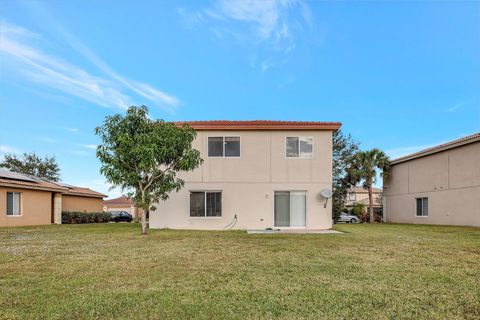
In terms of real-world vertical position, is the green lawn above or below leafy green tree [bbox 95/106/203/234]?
below

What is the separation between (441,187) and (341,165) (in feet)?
34.4

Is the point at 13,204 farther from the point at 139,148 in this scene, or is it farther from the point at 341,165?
the point at 341,165

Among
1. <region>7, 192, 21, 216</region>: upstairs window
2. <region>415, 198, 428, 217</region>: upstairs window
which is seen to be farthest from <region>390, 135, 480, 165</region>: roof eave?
<region>7, 192, 21, 216</region>: upstairs window

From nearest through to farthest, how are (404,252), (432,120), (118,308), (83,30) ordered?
(118,308), (404,252), (83,30), (432,120)

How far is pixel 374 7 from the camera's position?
1514 centimetres

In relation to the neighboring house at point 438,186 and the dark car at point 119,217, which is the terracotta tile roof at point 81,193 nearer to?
the dark car at point 119,217

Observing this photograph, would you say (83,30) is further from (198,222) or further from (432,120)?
(432,120)

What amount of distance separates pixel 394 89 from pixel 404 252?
14.3 metres

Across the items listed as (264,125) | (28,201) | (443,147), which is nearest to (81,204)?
(28,201)

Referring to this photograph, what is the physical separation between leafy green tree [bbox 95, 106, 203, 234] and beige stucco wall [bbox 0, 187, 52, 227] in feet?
36.4

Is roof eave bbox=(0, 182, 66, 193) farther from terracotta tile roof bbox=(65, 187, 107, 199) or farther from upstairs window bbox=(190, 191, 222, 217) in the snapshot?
upstairs window bbox=(190, 191, 222, 217)

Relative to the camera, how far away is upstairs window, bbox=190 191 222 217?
16516mm

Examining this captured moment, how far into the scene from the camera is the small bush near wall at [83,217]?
85.3ft

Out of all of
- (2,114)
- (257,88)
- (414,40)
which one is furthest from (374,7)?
(2,114)
